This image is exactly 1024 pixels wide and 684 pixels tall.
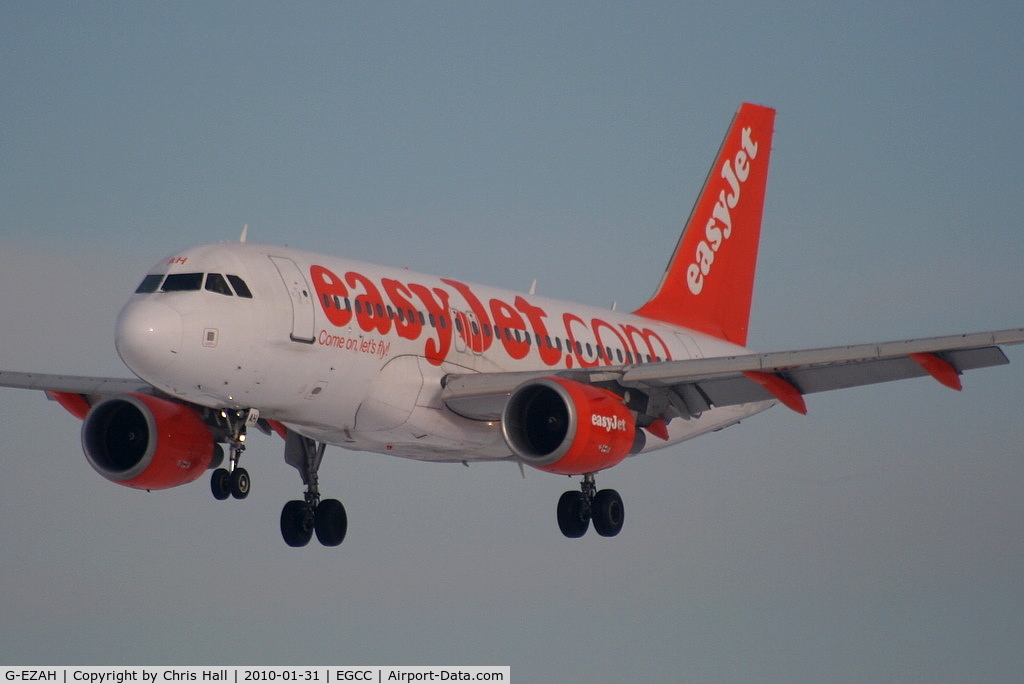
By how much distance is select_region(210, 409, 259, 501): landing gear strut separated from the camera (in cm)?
2941

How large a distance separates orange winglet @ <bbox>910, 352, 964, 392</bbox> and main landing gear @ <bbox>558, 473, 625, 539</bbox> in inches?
346

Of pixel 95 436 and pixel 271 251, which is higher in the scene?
pixel 271 251

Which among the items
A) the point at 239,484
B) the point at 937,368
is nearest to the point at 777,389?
the point at 937,368

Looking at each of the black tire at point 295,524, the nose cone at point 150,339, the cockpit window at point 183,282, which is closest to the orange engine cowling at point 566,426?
the black tire at point 295,524

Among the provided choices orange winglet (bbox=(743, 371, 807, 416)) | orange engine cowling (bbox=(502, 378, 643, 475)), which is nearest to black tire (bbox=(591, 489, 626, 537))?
orange engine cowling (bbox=(502, 378, 643, 475))

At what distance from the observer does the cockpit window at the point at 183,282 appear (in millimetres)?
28000

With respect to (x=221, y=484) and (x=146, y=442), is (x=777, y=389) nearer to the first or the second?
(x=221, y=484)

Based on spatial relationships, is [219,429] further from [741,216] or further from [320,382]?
[741,216]

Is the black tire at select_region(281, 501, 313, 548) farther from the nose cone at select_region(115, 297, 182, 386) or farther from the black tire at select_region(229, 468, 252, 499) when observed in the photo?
the nose cone at select_region(115, 297, 182, 386)

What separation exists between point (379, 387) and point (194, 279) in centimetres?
431

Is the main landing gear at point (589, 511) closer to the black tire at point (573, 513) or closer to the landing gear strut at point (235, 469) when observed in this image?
the black tire at point (573, 513)

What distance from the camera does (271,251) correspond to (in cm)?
2997

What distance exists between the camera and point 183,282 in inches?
1107

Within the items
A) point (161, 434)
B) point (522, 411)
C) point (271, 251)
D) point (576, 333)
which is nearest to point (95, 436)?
point (161, 434)
